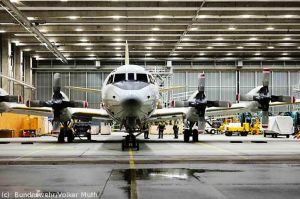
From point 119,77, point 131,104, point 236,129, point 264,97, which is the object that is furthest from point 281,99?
point 236,129

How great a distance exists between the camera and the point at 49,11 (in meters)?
35.2

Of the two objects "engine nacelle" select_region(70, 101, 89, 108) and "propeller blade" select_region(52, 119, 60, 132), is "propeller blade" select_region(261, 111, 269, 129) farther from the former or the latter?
"propeller blade" select_region(52, 119, 60, 132)

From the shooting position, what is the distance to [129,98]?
1822cm

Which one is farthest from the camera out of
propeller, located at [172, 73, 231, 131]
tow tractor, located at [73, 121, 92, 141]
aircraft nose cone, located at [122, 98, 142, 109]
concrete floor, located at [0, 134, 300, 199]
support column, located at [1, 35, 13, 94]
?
support column, located at [1, 35, 13, 94]

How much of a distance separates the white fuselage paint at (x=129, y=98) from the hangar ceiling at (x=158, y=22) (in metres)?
14.1

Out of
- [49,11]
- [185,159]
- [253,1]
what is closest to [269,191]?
[185,159]

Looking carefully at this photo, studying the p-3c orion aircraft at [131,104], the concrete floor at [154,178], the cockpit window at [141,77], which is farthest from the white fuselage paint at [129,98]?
the concrete floor at [154,178]

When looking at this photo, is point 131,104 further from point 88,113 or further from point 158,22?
point 158,22

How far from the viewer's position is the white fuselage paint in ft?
60.3

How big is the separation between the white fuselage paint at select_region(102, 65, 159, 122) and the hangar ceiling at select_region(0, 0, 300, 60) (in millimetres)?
14107

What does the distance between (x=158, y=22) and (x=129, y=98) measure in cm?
1976

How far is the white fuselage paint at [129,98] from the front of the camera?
60.3ft

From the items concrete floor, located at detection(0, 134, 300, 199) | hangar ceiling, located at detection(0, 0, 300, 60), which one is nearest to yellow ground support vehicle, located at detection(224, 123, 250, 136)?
hangar ceiling, located at detection(0, 0, 300, 60)

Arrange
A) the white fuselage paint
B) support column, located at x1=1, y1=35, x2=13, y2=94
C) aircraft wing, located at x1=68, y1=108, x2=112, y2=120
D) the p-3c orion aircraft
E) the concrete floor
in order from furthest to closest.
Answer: support column, located at x1=1, y1=35, x2=13, y2=94
aircraft wing, located at x1=68, y1=108, x2=112, y2=120
the p-3c orion aircraft
the white fuselage paint
the concrete floor
